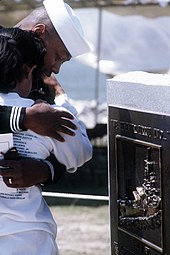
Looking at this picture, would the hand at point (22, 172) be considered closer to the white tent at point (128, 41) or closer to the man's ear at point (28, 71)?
the man's ear at point (28, 71)

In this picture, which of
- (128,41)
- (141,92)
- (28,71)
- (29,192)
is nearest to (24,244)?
(29,192)

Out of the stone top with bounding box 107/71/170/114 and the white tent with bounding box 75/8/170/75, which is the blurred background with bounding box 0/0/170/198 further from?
the stone top with bounding box 107/71/170/114

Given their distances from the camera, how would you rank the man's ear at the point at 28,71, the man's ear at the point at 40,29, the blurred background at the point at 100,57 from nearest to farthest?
the man's ear at the point at 28,71 < the man's ear at the point at 40,29 < the blurred background at the point at 100,57

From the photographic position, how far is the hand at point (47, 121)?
2602 millimetres

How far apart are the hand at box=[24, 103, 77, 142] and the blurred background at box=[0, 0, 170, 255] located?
503 cm

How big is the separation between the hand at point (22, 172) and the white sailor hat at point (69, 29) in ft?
1.69

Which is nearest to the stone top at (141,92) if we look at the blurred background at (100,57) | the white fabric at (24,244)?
the white fabric at (24,244)

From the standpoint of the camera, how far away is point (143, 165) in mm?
3055

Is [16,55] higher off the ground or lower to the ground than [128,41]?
higher

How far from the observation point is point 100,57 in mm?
8484

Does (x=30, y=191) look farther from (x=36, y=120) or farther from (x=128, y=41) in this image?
(x=128, y=41)

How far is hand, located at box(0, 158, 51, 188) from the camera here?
2.65 m

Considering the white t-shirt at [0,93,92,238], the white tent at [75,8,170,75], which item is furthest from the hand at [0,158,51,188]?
the white tent at [75,8,170,75]

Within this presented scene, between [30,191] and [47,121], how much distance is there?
0.27m
